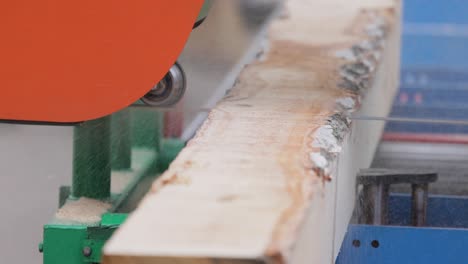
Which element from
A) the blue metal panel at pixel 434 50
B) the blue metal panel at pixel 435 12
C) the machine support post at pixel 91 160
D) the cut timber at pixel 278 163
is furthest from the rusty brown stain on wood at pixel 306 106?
the blue metal panel at pixel 435 12

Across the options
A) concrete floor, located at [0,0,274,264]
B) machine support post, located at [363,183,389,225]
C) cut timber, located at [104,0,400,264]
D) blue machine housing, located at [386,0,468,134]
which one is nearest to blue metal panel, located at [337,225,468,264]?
cut timber, located at [104,0,400,264]

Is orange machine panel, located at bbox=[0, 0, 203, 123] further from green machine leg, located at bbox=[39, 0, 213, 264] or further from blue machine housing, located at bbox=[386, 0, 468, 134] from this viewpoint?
blue machine housing, located at bbox=[386, 0, 468, 134]

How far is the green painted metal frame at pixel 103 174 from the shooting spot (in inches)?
112

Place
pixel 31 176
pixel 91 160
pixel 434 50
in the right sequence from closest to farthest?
pixel 91 160, pixel 31 176, pixel 434 50

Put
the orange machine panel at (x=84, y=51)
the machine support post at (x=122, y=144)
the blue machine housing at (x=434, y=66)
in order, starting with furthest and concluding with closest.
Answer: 1. the blue machine housing at (x=434, y=66)
2. the machine support post at (x=122, y=144)
3. the orange machine panel at (x=84, y=51)

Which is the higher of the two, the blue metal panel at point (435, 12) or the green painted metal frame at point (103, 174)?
the blue metal panel at point (435, 12)

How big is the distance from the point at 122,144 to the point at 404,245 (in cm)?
140

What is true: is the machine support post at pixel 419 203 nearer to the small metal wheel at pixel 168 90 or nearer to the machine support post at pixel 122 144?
the small metal wheel at pixel 168 90

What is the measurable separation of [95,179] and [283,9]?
5.90 ft

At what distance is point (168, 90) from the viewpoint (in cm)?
289

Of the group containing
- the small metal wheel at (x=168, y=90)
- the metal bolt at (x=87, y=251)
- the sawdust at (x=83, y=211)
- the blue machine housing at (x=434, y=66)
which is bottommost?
the metal bolt at (x=87, y=251)

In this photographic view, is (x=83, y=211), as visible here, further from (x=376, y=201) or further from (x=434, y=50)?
(x=434, y=50)

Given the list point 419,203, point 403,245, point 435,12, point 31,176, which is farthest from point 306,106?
point 435,12

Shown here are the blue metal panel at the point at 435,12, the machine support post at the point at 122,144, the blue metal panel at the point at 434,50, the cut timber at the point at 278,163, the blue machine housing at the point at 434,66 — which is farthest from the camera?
the blue metal panel at the point at 435,12
